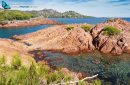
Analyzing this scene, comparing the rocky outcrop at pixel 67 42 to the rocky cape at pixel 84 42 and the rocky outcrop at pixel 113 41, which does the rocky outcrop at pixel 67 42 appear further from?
the rocky outcrop at pixel 113 41

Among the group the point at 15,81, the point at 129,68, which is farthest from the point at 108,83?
the point at 15,81

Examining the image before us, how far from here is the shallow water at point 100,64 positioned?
36.7m

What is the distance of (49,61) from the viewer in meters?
46.8

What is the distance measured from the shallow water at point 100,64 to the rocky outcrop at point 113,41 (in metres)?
3.00

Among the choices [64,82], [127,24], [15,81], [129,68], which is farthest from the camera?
[127,24]

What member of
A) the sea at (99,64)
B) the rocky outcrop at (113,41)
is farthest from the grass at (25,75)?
the rocky outcrop at (113,41)

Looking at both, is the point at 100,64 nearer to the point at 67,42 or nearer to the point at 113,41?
the point at 113,41

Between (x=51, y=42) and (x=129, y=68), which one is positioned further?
(x=51, y=42)

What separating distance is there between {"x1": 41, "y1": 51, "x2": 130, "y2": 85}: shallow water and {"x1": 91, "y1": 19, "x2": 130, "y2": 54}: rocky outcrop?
300cm

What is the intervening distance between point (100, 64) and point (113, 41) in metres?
15.6

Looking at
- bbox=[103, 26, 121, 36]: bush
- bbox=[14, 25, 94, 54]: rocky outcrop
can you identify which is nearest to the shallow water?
bbox=[14, 25, 94, 54]: rocky outcrop

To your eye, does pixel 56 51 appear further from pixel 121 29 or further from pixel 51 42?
pixel 121 29

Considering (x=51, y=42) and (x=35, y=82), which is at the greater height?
(x=35, y=82)

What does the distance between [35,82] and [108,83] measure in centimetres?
2295
